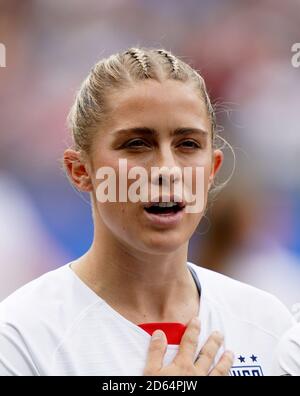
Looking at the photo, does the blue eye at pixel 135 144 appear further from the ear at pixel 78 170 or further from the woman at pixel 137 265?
the ear at pixel 78 170

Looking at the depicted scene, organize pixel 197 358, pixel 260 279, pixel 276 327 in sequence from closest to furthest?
pixel 197 358 < pixel 276 327 < pixel 260 279

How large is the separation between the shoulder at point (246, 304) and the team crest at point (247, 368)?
0.09 m

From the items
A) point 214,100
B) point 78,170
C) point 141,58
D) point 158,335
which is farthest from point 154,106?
point 214,100

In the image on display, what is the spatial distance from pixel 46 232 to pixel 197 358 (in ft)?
4.19

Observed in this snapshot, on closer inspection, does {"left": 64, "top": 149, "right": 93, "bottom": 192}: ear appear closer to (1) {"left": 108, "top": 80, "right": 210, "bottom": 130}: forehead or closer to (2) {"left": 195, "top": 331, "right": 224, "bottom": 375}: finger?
(1) {"left": 108, "top": 80, "right": 210, "bottom": 130}: forehead

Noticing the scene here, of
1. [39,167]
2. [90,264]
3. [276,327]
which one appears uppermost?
[39,167]

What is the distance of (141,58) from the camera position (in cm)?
128

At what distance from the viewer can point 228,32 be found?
2654 millimetres

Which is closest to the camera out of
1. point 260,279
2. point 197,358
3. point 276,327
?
point 197,358

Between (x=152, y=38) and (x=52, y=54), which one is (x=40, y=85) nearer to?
(x=52, y=54)

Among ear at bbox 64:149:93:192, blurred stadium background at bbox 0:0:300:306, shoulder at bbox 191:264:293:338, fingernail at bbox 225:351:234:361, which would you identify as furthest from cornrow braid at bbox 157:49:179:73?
blurred stadium background at bbox 0:0:300:306

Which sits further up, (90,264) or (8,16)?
(8,16)

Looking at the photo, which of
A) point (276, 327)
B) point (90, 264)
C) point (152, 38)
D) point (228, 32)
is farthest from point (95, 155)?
point (228, 32)

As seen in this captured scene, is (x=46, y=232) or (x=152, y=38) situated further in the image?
(x=152, y=38)
